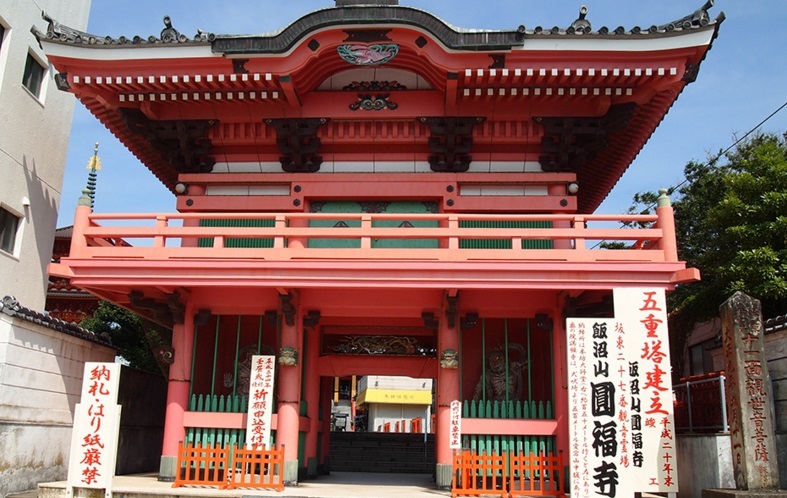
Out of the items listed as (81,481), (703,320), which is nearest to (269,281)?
(81,481)

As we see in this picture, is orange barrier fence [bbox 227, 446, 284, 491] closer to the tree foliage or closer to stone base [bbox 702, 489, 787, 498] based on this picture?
stone base [bbox 702, 489, 787, 498]

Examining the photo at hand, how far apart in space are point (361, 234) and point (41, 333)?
6180 millimetres

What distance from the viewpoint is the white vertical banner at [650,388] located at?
30.3ft

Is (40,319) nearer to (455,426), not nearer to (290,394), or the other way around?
(290,394)

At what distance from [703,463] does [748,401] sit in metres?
2.44

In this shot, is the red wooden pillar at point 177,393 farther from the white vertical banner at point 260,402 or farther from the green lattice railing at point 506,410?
the green lattice railing at point 506,410

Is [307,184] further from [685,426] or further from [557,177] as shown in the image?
[685,426]

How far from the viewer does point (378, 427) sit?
1523 inches

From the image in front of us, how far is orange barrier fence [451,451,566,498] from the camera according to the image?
442 inches

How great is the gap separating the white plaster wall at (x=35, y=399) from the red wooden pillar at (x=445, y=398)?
7149 millimetres

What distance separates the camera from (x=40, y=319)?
1252 centimetres

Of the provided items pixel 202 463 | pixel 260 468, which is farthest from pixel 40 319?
pixel 260 468

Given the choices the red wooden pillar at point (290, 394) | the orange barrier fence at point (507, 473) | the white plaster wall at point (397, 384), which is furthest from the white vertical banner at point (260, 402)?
the white plaster wall at point (397, 384)

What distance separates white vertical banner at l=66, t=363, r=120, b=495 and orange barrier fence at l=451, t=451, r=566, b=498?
5.34m
